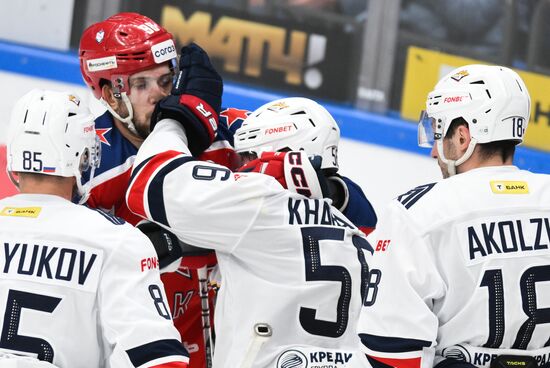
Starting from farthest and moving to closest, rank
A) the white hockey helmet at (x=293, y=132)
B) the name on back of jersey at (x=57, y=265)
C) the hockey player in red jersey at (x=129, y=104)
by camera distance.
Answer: the hockey player in red jersey at (x=129, y=104)
the white hockey helmet at (x=293, y=132)
the name on back of jersey at (x=57, y=265)

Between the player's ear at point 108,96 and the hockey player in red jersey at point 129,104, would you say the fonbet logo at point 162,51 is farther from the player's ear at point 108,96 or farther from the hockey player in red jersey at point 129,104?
the player's ear at point 108,96

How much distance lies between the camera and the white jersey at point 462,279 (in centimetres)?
296

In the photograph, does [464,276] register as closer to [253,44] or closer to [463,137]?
[463,137]

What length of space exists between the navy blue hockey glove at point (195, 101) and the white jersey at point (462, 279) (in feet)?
2.06

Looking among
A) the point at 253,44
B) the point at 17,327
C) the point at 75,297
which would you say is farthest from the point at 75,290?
the point at 253,44

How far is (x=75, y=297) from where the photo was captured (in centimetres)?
277

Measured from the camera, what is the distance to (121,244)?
2.80 metres

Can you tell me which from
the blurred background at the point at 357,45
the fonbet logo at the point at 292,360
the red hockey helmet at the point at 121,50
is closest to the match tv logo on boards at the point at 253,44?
the blurred background at the point at 357,45

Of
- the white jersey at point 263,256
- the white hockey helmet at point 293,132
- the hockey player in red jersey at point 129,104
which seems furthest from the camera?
the hockey player in red jersey at point 129,104

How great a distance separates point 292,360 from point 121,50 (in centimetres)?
106

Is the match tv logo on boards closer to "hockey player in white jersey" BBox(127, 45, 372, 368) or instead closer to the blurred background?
the blurred background

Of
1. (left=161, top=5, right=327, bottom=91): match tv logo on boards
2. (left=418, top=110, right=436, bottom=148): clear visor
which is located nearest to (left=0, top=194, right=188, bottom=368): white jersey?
(left=418, top=110, right=436, bottom=148): clear visor

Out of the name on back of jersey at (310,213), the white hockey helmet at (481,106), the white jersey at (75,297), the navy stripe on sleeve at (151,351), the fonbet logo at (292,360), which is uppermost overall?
the white hockey helmet at (481,106)

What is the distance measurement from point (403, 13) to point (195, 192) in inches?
108
